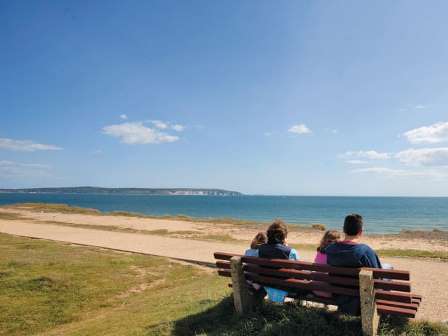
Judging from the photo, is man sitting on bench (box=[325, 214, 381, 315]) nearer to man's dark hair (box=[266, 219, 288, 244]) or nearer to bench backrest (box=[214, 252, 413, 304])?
bench backrest (box=[214, 252, 413, 304])

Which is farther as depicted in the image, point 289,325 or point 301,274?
point 301,274

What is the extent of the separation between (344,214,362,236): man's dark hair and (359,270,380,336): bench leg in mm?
616

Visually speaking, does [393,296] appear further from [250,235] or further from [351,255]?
[250,235]

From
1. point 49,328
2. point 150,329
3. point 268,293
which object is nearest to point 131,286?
point 49,328

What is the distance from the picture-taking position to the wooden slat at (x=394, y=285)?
13.4ft

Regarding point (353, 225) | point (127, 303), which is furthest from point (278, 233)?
point (127, 303)

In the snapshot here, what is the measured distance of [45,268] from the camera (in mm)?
11000

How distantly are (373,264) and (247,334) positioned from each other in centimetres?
184

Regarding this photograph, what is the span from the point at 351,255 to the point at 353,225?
380 mm

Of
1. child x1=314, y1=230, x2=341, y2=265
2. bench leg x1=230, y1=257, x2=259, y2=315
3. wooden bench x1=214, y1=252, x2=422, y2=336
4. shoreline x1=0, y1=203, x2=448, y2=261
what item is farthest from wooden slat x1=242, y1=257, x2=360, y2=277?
shoreline x1=0, y1=203, x2=448, y2=261

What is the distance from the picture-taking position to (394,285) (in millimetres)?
4090

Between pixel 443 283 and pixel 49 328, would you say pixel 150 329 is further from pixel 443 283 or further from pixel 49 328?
pixel 443 283

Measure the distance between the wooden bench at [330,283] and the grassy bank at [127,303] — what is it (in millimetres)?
261

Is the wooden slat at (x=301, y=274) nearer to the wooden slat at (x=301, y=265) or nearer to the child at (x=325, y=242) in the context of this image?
the wooden slat at (x=301, y=265)
